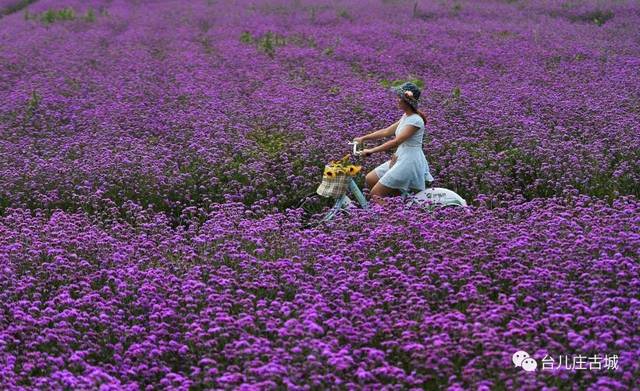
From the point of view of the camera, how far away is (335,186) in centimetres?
710

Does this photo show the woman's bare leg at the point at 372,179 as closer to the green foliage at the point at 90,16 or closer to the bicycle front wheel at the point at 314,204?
the bicycle front wheel at the point at 314,204

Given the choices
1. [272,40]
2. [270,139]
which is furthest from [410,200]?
[272,40]

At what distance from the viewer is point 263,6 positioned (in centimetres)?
2302

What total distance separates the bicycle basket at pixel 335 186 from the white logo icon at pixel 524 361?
3117 mm

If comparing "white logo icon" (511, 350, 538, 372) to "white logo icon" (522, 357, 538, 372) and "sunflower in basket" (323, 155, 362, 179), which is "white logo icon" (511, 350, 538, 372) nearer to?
"white logo icon" (522, 357, 538, 372)

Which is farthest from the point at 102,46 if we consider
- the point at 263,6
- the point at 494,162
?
the point at 494,162

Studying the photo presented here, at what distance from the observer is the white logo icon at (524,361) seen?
4.12 meters

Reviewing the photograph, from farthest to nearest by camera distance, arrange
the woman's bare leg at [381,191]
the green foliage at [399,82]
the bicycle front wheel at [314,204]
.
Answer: the green foliage at [399,82], the bicycle front wheel at [314,204], the woman's bare leg at [381,191]

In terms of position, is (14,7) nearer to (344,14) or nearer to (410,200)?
(344,14)

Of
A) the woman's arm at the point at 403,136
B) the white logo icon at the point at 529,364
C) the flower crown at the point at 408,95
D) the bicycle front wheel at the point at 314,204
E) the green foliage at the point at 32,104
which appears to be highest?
the flower crown at the point at 408,95

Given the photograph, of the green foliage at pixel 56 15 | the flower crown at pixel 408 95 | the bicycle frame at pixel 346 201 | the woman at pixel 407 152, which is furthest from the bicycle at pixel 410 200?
the green foliage at pixel 56 15

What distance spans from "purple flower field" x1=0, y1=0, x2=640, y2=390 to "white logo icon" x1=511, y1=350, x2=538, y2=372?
4 centimetres

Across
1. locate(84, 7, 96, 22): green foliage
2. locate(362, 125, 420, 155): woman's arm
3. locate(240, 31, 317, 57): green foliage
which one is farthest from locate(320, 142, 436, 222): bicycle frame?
locate(84, 7, 96, 22): green foliage

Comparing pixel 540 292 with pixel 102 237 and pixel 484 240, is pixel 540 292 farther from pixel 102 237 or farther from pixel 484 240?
pixel 102 237
